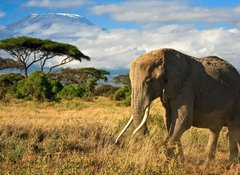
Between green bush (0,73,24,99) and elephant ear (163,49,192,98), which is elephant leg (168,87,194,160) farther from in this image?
green bush (0,73,24,99)

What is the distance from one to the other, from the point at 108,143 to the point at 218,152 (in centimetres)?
225

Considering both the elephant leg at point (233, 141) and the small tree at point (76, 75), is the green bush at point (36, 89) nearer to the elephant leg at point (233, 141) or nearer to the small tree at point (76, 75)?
the small tree at point (76, 75)

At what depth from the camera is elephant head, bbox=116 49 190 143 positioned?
739 cm

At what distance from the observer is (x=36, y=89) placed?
1107 inches

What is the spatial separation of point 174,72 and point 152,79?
382mm

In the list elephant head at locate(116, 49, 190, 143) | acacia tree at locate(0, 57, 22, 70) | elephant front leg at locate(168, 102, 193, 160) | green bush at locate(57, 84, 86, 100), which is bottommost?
green bush at locate(57, 84, 86, 100)

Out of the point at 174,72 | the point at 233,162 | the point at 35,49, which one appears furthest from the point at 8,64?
the point at 233,162

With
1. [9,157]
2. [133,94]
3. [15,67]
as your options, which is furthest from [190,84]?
[15,67]

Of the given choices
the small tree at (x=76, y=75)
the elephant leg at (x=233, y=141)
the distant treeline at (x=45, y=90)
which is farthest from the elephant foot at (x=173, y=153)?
the small tree at (x=76, y=75)

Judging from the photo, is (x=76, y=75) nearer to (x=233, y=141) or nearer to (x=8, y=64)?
(x=8, y=64)

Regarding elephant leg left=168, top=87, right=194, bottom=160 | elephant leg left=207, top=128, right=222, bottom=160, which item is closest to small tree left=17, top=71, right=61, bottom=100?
elephant leg left=207, top=128, right=222, bottom=160

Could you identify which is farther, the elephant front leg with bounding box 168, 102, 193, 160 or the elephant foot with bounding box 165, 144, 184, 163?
the elephant front leg with bounding box 168, 102, 193, 160

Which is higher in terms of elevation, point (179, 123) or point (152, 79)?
point (152, 79)

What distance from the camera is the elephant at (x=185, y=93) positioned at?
7.44 meters
